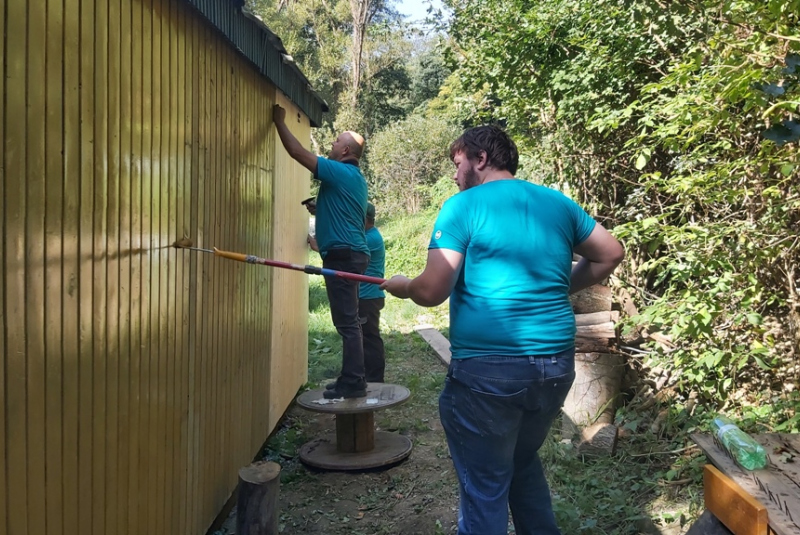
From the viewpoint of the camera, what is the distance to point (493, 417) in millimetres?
2402

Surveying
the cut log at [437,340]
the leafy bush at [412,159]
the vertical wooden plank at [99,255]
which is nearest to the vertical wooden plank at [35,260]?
the vertical wooden plank at [99,255]

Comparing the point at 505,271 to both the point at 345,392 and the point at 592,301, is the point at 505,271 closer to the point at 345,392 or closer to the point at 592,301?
the point at 345,392

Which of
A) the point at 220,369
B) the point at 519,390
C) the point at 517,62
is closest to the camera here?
the point at 519,390

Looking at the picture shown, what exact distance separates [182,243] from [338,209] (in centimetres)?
168

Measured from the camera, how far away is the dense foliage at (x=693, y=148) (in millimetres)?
3404

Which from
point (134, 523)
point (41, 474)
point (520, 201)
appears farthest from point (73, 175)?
point (520, 201)

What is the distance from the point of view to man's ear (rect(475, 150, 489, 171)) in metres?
2.62

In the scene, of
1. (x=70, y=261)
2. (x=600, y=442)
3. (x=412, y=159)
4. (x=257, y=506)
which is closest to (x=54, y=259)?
(x=70, y=261)

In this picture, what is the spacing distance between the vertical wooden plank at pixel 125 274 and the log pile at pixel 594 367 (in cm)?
351

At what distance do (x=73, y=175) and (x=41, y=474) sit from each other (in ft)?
2.93

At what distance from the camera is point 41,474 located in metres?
1.83

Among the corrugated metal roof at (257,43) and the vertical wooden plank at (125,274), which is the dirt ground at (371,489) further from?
the corrugated metal roof at (257,43)

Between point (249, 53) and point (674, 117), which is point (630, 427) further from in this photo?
point (249, 53)

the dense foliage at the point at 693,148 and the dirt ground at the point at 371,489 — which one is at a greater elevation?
the dense foliage at the point at 693,148
